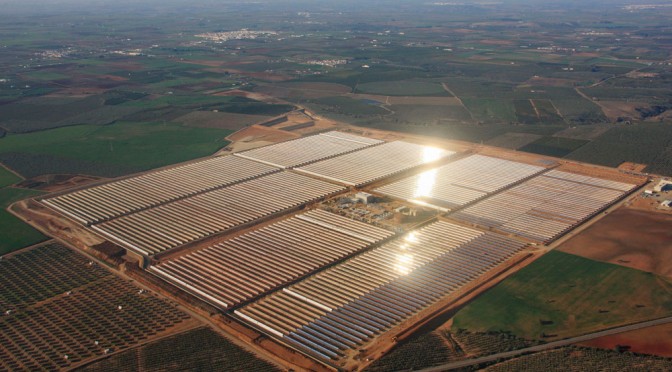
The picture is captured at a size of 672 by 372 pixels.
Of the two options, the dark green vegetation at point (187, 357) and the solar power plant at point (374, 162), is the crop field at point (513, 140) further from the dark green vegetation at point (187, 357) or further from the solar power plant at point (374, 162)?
the dark green vegetation at point (187, 357)

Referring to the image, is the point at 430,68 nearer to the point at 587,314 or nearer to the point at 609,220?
the point at 609,220

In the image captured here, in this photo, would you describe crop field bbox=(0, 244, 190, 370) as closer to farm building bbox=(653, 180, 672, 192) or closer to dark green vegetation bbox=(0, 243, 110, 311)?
dark green vegetation bbox=(0, 243, 110, 311)

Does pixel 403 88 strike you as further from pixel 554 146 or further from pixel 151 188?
pixel 151 188

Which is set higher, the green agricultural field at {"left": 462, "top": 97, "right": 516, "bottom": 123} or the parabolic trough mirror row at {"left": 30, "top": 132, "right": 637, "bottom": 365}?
the green agricultural field at {"left": 462, "top": 97, "right": 516, "bottom": 123}

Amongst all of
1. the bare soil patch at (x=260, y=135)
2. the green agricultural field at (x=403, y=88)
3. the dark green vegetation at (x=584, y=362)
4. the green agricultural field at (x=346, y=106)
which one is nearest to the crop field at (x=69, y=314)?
the dark green vegetation at (x=584, y=362)

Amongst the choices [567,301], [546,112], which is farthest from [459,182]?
[546,112]

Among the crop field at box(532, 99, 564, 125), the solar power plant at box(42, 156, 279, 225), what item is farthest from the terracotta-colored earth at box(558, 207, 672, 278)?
the crop field at box(532, 99, 564, 125)
